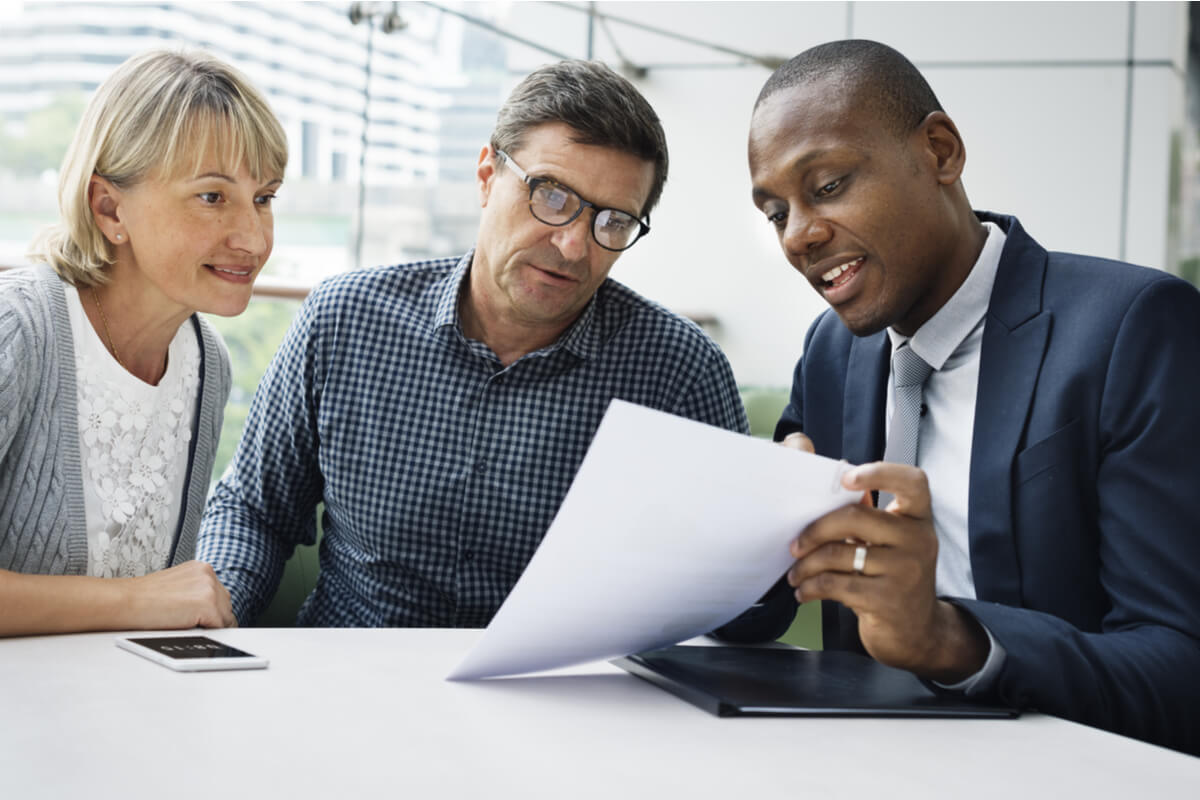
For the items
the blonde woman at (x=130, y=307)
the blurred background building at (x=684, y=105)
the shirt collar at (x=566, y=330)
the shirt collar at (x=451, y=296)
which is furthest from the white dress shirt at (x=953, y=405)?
the blurred background building at (x=684, y=105)

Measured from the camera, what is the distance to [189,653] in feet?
3.35

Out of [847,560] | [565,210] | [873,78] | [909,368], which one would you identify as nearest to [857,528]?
[847,560]

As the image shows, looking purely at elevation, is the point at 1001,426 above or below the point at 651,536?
above

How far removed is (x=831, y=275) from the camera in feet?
4.69

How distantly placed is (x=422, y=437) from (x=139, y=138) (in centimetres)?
56

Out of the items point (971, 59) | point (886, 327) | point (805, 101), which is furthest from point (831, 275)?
point (971, 59)

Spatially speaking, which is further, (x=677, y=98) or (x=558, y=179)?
(x=677, y=98)

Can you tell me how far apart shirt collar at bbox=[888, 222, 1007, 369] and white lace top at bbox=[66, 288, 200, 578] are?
103cm

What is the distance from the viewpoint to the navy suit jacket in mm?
1046

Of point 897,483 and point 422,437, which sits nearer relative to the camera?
point 897,483

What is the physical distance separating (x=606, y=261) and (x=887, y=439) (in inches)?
19.2

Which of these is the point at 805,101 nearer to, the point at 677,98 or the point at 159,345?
the point at 159,345

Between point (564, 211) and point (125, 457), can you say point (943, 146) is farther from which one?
point (125, 457)

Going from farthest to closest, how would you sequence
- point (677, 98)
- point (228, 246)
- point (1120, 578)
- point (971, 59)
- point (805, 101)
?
point (677, 98) → point (971, 59) → point (228, 246) → point (805, 101) → point (1120, 578)
